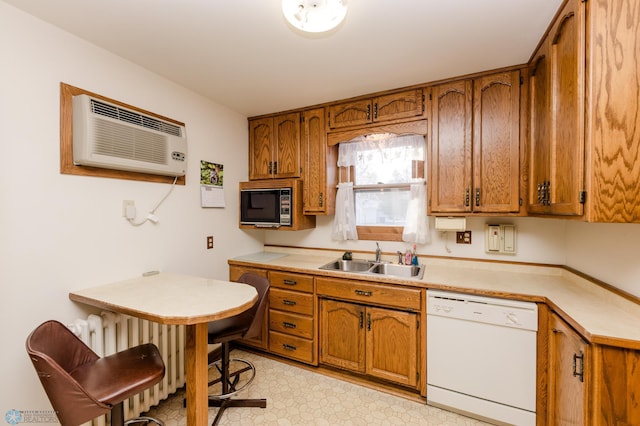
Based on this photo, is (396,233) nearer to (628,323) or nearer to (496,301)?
(496,301)

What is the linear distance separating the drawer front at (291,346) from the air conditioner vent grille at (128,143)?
1.71 metres

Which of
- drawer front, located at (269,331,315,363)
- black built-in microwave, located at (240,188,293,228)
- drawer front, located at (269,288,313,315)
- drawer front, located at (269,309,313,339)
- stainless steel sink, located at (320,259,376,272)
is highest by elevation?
black built-in microwave, located at (240,188,293,228)

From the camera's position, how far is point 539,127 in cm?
170

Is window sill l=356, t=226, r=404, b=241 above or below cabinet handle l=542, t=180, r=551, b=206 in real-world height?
below

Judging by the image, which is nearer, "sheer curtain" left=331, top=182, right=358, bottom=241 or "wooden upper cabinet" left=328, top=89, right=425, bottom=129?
"wooden upper cabinet" left=328, top=89, right=425, bottom=129

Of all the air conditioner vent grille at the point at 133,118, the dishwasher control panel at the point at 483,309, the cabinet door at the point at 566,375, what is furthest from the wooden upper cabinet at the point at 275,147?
the cabinet door at the point at 566,375

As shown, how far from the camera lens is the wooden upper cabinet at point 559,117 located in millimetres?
1188

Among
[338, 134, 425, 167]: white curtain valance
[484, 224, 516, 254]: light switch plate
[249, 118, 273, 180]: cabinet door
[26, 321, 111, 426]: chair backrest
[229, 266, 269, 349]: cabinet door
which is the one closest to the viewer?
[26, 321, 111, 426]: chair backrest

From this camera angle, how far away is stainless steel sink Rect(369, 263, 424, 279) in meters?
2.30

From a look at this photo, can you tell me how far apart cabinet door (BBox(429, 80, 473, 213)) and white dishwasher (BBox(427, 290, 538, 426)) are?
0.72m

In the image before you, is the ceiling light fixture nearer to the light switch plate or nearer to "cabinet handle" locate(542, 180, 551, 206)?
"cabinet handle" locate(542, 180, 551, 206)

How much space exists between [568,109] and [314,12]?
1267 millimetres

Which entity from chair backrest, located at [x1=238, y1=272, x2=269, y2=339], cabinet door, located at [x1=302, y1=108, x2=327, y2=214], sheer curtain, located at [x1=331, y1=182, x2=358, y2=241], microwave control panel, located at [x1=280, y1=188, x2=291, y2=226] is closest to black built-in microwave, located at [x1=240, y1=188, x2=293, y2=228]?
microwave control panel, located at [x1=280, y1=188, x2=291, y2=226]

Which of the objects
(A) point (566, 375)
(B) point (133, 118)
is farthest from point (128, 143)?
(A) point (566, 375)
